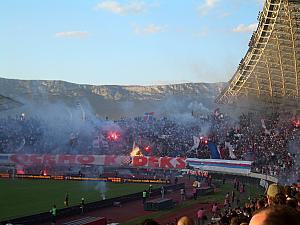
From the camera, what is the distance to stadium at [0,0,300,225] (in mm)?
30578

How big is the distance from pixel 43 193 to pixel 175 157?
62.8ft

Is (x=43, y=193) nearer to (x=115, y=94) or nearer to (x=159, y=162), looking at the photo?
(x=159, y=162)

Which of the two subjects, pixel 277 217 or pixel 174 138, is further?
pixel 174 138

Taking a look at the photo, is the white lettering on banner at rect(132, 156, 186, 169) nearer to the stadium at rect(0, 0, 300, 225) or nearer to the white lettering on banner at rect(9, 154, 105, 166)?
the stadium at rect(0, 0, 300, 225)

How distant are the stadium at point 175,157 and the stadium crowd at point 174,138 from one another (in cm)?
14

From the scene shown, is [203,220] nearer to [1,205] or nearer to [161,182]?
[1,205]

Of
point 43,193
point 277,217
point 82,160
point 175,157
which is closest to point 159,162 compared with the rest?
point 175,157

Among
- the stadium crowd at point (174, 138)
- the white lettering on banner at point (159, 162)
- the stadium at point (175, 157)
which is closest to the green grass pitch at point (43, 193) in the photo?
the stadium at point (175, 157)

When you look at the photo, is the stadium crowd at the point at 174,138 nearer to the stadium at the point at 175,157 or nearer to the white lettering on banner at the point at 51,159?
the stadium at the point at 175,157

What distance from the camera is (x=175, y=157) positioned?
52.9 meters

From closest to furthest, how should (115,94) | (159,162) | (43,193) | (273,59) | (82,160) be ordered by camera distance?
(43,193) → (273,59) → (159,162) → (82,160) → (115,94)

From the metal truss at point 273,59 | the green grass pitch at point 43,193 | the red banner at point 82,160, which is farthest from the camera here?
the red banner at point 82,160

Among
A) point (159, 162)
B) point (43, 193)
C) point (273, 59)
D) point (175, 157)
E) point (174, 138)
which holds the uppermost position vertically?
point (273, 59)

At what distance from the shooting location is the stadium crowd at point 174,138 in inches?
1890
